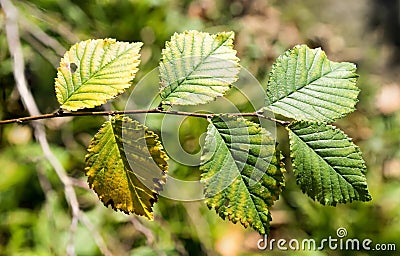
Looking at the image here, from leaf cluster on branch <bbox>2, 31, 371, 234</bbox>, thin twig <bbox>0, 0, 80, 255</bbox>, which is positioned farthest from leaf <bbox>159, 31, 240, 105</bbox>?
thin twig <bbox>0, 0, 80, 255</bbox>

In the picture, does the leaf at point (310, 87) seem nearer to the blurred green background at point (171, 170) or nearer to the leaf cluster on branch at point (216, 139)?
the leaf cluster on branch at point (216, 139)

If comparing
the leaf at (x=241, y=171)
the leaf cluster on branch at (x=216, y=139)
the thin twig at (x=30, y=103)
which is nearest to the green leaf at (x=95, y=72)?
the leaf cluster on branch at (x=216, y=139)

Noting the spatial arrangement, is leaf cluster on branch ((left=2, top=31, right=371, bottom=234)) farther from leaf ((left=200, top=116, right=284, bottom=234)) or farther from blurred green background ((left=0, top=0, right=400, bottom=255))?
blurred green background ((left=0, top=0, right=400, bottom=255))

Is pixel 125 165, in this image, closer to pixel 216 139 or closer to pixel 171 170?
pixel 216 139

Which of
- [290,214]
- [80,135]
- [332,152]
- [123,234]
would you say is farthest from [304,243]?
[332,152]

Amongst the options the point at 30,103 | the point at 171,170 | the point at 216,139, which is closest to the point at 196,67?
the point at 216,139

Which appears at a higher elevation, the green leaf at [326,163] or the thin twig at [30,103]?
the thin twig at [30,103]

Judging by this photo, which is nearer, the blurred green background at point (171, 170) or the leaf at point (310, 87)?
the leaf at point (310, 87)

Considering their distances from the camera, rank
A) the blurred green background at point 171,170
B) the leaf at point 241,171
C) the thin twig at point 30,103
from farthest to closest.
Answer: the blurred green background at point 171,170 < the thin twig at point 30,103 < the leaf at point 241,171
